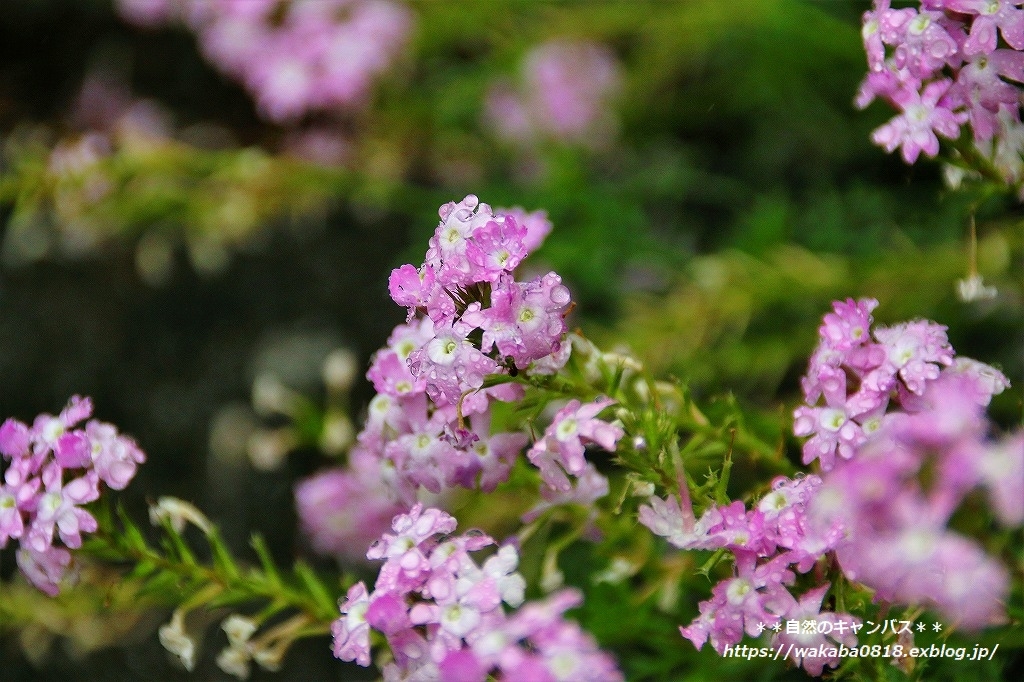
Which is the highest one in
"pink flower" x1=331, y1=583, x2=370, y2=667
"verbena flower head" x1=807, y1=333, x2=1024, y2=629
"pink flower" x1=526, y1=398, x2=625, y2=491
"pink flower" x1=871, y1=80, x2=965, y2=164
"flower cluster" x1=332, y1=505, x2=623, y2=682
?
"pink flower" x1=871, y1=80, x2=965, y2=164

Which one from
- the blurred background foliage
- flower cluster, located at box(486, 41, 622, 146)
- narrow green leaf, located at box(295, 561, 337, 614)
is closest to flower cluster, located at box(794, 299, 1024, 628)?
narrow green leaf, located at box(295, 561, 337, 614)

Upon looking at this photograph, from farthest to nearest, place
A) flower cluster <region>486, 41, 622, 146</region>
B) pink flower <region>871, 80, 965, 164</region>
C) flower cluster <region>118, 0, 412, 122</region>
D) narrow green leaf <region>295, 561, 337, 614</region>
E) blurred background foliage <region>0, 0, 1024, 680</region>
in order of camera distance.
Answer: flower cluster <region>486, 41, 622, 146</region>, flower cluster <region>118, 0, 412, 122</region>, blurred background foliage <region>0, 0, 1024, 680</region>, narrow green leaf <region>295, 561, 337, 614</region>, pink flower <region>871, 80, 965, 164</region>

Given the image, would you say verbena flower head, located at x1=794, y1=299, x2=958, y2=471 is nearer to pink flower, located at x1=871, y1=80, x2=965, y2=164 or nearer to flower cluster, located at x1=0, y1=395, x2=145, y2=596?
pink flower, located at x1=871, y1=80, x2=965, y2=164

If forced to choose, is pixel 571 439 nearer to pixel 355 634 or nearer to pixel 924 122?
pixel 355 634

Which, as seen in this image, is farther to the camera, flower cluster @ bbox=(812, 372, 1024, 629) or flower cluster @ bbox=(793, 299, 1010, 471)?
flower cluster @ bbox=(793, 299, 1010, 471)

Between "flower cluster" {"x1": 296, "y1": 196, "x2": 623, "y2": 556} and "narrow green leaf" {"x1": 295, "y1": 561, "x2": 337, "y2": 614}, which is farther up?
"flower cluster" {"x1": 296, "y1": 196, "x2": 623, "y2": 556}

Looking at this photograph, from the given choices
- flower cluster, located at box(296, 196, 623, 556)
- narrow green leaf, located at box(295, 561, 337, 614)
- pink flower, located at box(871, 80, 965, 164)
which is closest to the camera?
flower cluster, located at box(296, 196, 623, 556)

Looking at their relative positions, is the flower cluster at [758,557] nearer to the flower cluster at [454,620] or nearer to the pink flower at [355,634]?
the flower cluster at [454,620]

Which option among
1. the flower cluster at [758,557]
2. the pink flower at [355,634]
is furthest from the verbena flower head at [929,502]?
the pink flower at [355,634]
